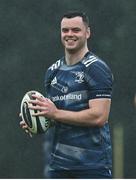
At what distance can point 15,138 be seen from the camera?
378 inches

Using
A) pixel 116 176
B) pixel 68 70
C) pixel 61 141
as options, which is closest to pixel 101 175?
pixel 61 141

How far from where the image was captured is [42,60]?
974 centimetres

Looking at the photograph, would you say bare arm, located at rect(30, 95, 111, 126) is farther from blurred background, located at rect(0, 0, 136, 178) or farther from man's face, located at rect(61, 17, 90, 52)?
blurred background, located at rect(0, 0, 136, 178)

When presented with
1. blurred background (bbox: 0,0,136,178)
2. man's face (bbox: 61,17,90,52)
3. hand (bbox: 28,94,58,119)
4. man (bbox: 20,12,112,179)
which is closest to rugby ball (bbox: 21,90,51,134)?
man (bbox: 20,12,112,179)

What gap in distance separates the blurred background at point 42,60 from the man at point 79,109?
3786mm

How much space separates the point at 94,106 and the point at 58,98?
0.95 feet

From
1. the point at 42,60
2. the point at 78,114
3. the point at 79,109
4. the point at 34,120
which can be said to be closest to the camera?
the point at 78,114

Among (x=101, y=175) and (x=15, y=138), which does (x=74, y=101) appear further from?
(x=15, y=138)

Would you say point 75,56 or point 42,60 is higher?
point 75,56

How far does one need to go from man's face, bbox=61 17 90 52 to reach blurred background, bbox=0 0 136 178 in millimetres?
3832

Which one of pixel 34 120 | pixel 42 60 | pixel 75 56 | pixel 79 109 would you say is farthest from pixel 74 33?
pixel 42 60

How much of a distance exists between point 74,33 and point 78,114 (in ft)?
1.89

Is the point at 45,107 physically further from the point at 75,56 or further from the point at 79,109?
the point at 75,56

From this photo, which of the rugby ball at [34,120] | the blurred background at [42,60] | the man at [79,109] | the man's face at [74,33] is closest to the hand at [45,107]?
the man at [79,109]
